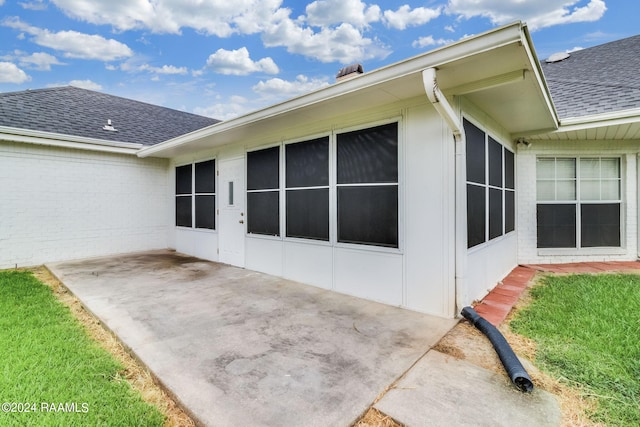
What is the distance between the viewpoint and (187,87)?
12859mm

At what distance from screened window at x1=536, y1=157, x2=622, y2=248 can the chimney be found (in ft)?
A: 13.6

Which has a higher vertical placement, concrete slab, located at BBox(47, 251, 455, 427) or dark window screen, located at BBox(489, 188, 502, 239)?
dark window screen, located at BBox(489, 188, 502, 239)

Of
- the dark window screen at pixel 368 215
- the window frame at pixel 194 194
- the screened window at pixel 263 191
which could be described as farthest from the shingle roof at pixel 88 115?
the dark window screen at pixel 368 215

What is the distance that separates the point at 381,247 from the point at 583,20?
37.4ft

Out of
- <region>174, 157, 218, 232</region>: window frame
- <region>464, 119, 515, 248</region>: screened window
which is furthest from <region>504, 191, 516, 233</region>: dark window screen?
<region>174, 157, 218, 232</region>: window frame

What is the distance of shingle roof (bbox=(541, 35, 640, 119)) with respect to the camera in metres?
5.00

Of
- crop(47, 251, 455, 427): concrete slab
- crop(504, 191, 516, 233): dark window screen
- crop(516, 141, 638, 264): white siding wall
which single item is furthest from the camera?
crop(516, 141, 638, 264): white siding wall

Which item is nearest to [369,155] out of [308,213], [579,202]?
[308,213]

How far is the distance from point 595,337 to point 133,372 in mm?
3736

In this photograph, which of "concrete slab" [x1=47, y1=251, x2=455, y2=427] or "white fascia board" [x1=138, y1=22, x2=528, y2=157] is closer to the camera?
"concrete slab" [x1=47, y1=251, x2=455, y2=427]

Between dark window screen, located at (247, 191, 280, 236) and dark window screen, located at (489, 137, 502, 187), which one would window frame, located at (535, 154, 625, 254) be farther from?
dark window screen, located at (247, 191, 280, 236)

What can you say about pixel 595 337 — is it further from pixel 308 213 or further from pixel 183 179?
pixel 183 179

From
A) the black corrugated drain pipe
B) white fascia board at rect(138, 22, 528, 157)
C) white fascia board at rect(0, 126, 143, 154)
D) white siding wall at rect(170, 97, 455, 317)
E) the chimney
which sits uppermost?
the chimney

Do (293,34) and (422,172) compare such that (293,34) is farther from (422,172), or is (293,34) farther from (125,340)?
(125,340)
